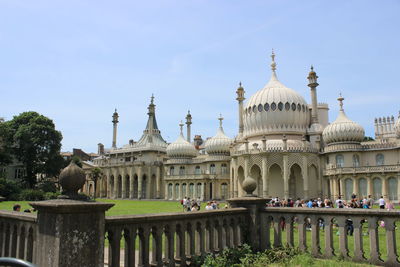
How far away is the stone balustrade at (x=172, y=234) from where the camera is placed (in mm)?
6852

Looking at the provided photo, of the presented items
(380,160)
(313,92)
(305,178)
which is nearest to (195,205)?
(305,178)

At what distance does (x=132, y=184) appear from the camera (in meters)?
71.4

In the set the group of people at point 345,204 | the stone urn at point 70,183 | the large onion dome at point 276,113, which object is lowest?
the group of people at point 345,204

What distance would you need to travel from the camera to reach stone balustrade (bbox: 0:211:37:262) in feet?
22.3

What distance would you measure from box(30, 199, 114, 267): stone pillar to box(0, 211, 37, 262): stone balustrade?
64cm

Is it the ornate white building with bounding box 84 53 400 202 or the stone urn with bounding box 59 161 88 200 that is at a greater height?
the ornate white building with bounding box 84 53 400 202

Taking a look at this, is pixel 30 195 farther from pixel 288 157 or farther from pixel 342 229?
pixel 342 229

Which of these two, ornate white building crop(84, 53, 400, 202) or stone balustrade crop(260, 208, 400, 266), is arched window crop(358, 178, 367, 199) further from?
stone balustrade crop(260, 208, 400, 266)

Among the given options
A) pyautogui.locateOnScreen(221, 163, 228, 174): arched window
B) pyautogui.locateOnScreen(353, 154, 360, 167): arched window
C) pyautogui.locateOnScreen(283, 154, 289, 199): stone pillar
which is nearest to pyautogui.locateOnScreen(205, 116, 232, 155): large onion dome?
pyautogui.locateOnScreen(221, 163, 228, 174): arched window

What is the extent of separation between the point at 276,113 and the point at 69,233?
45.5 m

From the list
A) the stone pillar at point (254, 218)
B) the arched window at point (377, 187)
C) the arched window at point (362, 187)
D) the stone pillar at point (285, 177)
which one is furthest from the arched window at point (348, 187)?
the stone pillar at point (254, 218)

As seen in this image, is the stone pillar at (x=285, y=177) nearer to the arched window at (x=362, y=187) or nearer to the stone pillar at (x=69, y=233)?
the arched window at (x=362, y=187)

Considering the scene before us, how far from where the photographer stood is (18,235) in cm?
720

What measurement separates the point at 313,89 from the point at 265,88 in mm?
7395
